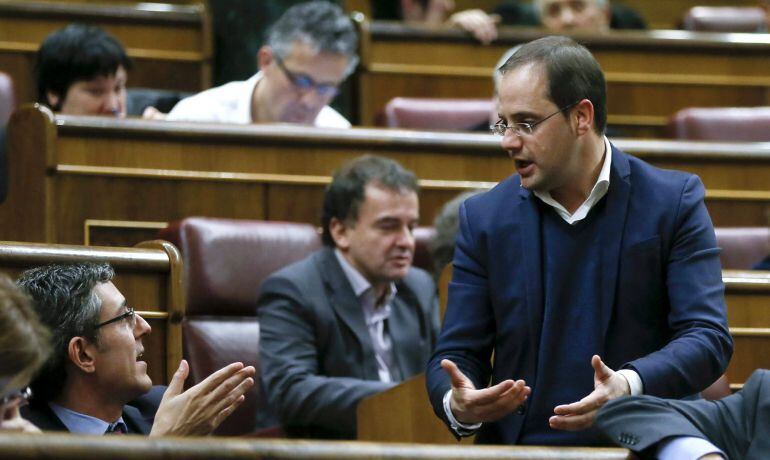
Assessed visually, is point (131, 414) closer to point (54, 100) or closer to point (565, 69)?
point (565, 69)

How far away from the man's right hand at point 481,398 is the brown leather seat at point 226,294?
511mm

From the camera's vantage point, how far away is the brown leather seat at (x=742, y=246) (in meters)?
1.68

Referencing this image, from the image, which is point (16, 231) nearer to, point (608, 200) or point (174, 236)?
point (174, 236)

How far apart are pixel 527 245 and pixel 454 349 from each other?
0.09m

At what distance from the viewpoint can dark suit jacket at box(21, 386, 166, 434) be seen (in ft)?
3.38

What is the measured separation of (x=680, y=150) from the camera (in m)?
1.78

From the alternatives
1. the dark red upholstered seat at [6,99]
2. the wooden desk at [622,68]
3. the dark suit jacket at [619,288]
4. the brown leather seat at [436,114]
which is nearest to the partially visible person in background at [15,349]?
the dark suit jacket at [619,288]

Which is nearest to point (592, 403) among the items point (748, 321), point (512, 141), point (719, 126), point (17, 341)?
point (512, 141)

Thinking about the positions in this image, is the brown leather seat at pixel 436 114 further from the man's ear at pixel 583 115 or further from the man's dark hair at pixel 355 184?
the man's ear at pixel 583 115

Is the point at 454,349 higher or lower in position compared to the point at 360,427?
higher

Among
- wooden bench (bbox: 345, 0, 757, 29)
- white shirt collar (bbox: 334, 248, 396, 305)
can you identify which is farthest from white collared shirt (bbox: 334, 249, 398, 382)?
wooden bench (bbox: 345, 0, 757, 29)

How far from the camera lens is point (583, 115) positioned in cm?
100

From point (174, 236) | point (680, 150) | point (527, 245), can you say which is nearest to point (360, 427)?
point (174, 236)

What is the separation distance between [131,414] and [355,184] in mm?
526
